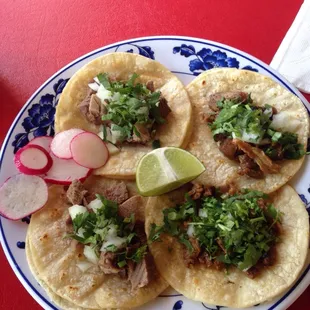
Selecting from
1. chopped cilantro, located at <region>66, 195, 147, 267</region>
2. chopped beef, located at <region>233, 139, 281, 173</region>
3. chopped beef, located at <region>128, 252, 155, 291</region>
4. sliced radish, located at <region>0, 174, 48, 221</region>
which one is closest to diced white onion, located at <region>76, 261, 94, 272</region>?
A: chopped cilantro, located at <region>66, 195, 147, 267</region>

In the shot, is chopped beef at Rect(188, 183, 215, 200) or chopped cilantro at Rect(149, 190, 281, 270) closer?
chopped cilantro at Rect(149, 190, 281, 270)

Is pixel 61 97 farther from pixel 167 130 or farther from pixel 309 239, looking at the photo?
pixel 309 239

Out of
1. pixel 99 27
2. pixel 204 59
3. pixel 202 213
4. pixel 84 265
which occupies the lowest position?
pixel 84 265

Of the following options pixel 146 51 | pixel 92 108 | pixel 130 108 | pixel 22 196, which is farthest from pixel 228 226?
pixel 146 51

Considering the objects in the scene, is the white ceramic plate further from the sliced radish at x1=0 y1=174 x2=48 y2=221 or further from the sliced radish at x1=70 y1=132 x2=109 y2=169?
the sliced radish at x1=70 y1=132 x2=109 y2=169

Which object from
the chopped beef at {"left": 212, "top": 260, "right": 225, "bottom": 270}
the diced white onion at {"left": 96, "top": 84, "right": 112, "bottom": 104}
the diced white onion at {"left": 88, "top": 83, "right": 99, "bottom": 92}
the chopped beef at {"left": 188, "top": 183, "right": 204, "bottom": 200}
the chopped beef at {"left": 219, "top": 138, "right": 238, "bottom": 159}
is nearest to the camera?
the chopped beef at {"left": 212, "top": 260, "right": 225, "bottom": 270}

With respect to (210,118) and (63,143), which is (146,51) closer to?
(210,118)
